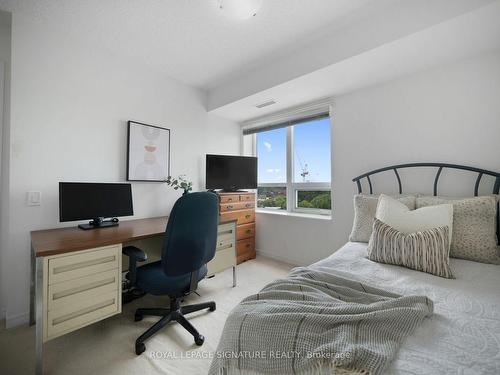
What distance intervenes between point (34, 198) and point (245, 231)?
7.38ft

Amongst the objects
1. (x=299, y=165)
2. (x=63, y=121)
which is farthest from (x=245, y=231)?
(x=63, y=121)

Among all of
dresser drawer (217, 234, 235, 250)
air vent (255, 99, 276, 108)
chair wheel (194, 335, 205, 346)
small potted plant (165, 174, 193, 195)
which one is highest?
air vent (255, 99, 276, 108)

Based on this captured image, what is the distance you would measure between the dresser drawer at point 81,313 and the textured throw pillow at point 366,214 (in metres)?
→ 1.92

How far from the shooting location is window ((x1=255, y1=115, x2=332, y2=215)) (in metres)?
2.96

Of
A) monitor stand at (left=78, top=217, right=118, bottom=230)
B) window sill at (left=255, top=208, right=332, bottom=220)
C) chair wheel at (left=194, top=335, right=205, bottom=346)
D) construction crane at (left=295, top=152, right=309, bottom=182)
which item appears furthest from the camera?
construction crane at (left=295, top=152, right=309, bottom=182)

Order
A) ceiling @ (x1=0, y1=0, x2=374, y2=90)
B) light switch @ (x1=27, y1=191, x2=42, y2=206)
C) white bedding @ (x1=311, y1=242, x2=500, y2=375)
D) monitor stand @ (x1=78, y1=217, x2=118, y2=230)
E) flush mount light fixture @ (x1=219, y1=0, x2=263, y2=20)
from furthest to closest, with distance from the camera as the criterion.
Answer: monitor stand @ (x1=78, y1=217, x2=118, y2=230), light switch @ (x1=27, y1=191, x2=42, y2=206), ceiling @ (x1=0, y1=0, x2=374, y2=90), flush mount light fixture @ (x1=219, y1=0, x2=263, y2=20), white bedding @ (x1=311, y1=242, x2=500, y2=375)

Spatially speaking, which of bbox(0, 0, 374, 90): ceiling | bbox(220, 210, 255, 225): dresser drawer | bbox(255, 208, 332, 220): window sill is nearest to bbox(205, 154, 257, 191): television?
bbox(220, 210, 255, 225): dresser drawer

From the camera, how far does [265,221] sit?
3.35 metres

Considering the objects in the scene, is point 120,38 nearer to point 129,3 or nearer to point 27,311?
point 129,3

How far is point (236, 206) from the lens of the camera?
120 inches

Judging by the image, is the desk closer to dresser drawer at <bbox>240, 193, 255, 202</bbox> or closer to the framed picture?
the framed picture

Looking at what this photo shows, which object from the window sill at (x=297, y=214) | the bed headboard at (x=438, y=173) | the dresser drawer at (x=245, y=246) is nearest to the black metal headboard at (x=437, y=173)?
the bed headboard at (x=438, y=173)

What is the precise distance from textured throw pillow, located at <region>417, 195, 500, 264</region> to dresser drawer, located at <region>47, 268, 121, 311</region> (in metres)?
2.35

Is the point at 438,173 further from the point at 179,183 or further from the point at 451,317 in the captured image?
the point at 179,183
